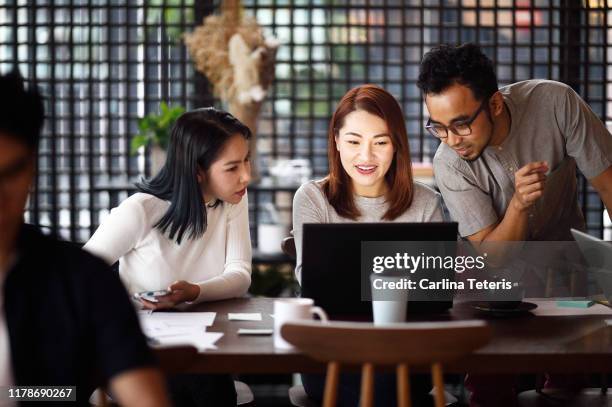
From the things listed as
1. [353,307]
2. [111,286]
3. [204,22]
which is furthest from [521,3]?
[111,286]

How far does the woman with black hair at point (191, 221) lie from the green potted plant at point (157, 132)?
5.68ft

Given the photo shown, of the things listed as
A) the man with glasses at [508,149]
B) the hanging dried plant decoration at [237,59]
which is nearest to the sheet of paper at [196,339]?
the man with glasses at [508,149]

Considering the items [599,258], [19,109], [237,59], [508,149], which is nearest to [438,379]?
[599,258]

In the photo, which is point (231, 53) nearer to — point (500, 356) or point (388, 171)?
point (388, 171)

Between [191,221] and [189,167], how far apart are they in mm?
167

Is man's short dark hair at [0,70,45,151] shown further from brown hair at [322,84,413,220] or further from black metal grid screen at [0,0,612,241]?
black metal grid screen at [0,0,612,241]

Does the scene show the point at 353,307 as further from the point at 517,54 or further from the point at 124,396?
the point at 517,54

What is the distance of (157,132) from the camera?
455 centimetres

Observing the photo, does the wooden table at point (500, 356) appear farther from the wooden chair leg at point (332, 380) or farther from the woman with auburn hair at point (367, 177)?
the woman with auburn hair at point (367, 177)

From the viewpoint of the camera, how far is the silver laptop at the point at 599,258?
2291 millimetres

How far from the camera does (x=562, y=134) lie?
2.91 metres

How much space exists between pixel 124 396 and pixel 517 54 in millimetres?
4310

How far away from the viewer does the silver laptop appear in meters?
2.29

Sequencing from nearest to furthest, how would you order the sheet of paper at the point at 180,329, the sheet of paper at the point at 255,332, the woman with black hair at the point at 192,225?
the sheet of paper at the point at 180,329, the sheet of paper at the point at 255,332, the woman with black hair at the point at 192,225
